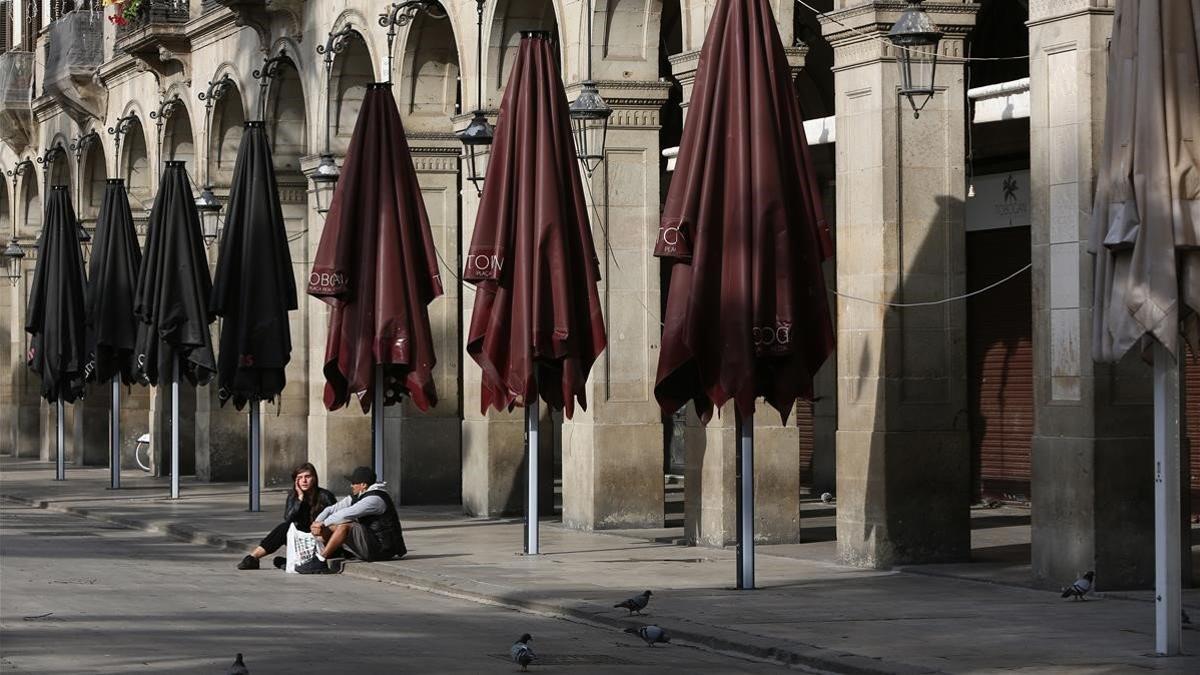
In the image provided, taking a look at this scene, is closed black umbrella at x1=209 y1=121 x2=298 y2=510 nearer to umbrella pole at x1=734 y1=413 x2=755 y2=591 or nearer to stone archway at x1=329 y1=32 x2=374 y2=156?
stone archway at x1=329 y1=32 x2=374 y2=156

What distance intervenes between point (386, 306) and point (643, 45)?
420 cm

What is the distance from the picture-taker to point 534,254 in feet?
63.1

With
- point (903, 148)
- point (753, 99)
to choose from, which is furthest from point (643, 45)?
point (753, 99)

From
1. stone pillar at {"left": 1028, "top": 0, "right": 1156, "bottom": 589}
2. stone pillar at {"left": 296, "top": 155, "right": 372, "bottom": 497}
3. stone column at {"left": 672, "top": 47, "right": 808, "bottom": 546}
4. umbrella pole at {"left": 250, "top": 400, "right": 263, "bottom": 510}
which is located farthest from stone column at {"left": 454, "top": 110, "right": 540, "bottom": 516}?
stone pillar at {"left": 1028, "top": 0, "right": 1156, "bottom": 589}

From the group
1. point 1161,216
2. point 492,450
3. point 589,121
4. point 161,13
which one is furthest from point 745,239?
point 161,13

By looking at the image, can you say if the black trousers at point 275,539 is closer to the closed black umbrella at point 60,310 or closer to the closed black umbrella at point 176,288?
the closed black umbrella at point 176,288

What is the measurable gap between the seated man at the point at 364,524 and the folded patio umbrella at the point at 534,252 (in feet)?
4.38

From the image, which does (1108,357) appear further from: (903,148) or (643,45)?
(643,45)

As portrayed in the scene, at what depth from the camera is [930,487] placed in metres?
18.3

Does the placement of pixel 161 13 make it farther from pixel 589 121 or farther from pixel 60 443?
A: pixel 589 121

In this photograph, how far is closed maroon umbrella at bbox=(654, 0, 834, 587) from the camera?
1606 cm

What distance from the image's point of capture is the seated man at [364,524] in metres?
19.2

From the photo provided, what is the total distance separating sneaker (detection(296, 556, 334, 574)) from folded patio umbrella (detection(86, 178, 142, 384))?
42.4 ft

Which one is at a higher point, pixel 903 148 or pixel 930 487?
pixel 903 148
